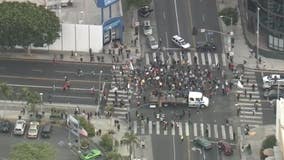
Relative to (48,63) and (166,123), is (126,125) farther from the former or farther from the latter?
(48,63)

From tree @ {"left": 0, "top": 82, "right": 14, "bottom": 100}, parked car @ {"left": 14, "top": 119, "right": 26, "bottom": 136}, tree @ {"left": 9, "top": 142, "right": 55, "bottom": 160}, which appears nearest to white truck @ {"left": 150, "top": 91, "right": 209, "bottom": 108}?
parked car @ {"left": 14, "top": 119, "right": 26, "bottom": 136}

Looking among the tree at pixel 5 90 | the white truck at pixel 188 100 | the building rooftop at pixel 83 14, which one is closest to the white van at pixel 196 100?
the white truck at pixel 188 100

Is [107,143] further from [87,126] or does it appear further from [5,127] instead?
[5,127]

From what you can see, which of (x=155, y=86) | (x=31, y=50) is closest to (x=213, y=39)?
(x=155, y=86)

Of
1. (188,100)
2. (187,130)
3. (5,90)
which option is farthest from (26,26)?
(187,130)

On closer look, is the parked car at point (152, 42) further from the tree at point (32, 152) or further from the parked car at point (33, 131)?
the tree at point (32, 152)
